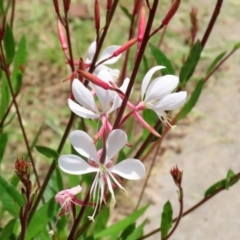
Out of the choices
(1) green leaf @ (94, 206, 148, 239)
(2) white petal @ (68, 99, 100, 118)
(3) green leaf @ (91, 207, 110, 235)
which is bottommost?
(3) green leaf @ (91, 207, 110, 235)

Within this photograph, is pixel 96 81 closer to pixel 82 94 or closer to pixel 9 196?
pixel 82 94

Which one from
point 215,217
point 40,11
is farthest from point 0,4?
point 40,11

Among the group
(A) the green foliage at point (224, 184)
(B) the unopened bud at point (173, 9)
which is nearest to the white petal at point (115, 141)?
(B) the unopened bud at point (173, 9)

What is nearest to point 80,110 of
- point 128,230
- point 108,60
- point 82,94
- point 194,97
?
point 82,94

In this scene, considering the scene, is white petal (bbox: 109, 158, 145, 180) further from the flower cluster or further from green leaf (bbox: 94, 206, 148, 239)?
green leaf (bbox: 94, 206, 148, 239)

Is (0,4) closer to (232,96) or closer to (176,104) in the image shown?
(176,104)

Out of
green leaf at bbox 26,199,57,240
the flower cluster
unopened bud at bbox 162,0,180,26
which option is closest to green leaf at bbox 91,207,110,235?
green leaf at bbox 26,199,57,240
